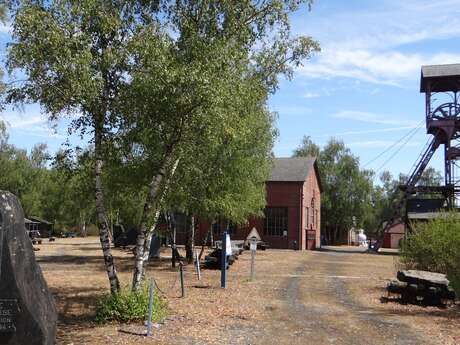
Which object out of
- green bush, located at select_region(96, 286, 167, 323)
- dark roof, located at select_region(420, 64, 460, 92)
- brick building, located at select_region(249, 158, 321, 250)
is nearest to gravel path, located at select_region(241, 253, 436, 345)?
green bush, located at select_region(96, 286, 167, 323)

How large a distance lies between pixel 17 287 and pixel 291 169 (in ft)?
144

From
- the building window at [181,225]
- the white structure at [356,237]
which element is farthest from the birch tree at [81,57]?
the white structure at [356,237]

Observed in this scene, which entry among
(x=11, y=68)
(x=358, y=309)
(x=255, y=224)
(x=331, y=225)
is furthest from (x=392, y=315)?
(x=331, y=225)

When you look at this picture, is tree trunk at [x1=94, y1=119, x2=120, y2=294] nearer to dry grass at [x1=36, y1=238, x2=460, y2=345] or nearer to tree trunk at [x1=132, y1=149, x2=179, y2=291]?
tree trunk at [x1=132, y1=149, x2=179, y2=291]

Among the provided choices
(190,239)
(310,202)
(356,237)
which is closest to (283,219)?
(310,202)

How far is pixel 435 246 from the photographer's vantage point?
18.6 metres

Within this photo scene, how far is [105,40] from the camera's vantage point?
11.9 meters

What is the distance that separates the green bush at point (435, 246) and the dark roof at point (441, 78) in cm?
2427

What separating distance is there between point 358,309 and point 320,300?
1604 millimetres

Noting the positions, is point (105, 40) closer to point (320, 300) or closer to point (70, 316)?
point (70, 316)

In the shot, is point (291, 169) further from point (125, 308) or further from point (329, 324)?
point (125, 308)

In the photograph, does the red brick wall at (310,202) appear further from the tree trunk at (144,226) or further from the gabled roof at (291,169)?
the tree trunk at (144,226)

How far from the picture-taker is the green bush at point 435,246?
701 inches

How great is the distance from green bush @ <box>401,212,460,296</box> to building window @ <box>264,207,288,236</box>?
87.1 feet
